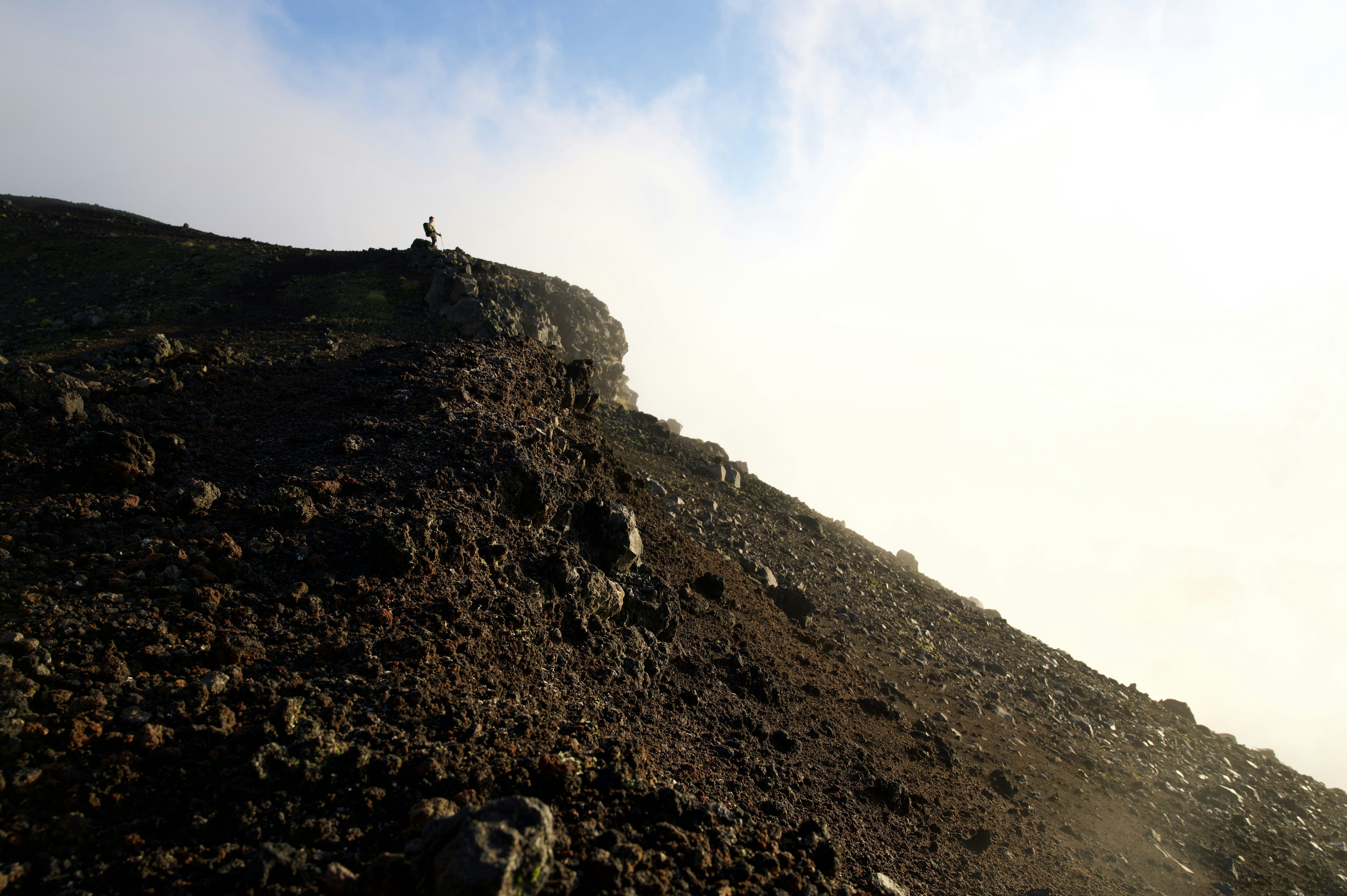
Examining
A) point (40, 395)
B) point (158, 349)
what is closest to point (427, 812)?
point (40, 395)

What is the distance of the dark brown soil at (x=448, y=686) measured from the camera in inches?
171

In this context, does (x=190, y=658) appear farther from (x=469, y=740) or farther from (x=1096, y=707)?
(x=1096, y=707)

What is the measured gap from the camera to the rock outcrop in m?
21.7

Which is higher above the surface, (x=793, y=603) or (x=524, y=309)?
(x=524, y=309)

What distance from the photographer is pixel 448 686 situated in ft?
19.7

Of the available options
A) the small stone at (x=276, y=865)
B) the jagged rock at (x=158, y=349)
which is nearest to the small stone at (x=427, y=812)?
the small stone at (x=276, y=865)

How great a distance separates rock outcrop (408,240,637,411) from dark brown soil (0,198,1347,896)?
594 centimetres

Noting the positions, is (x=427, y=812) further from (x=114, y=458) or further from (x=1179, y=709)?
(x=1179, y=709)

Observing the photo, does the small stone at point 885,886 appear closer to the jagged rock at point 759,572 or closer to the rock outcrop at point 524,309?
the jagged rock at point 759,572

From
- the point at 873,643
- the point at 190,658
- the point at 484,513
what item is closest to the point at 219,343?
the point at 484,513

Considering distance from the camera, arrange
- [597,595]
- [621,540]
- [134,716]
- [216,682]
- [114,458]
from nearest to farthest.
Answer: [134,716] → [216,682] → [114,458] → [597,595] → [621,540]

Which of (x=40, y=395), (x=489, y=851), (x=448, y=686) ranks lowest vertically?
(x=448, y=686)

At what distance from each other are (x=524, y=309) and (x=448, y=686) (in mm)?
22227

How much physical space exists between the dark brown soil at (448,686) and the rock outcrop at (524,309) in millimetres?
5936
